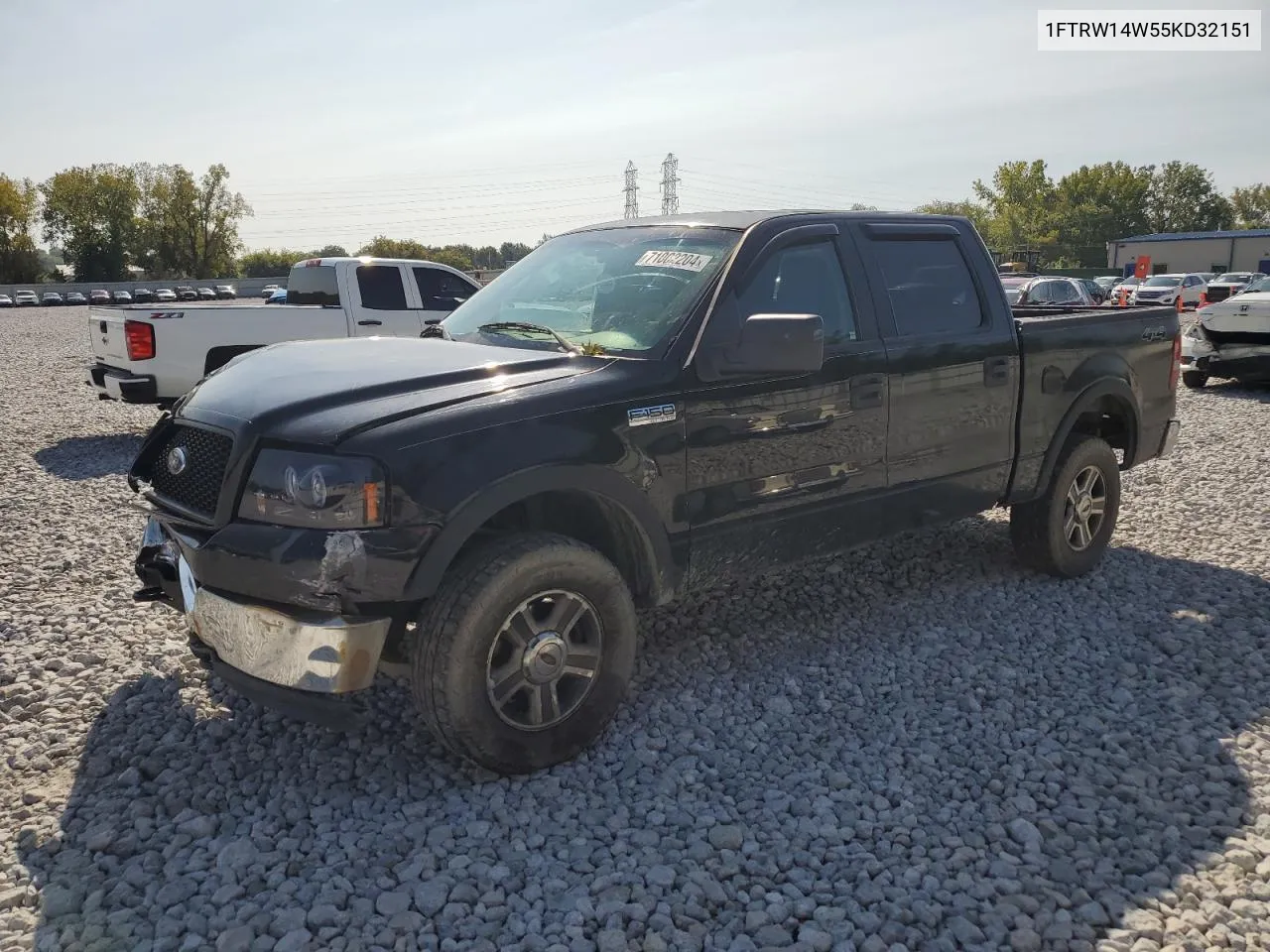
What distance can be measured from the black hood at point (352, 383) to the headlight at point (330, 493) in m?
0.09

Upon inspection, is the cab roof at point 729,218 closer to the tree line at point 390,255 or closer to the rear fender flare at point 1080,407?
the rear fender flare at point 1080,407

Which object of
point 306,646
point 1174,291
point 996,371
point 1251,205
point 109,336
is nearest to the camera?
point 306,646

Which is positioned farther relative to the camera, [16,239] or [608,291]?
[16,239]

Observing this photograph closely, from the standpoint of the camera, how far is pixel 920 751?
144 inches

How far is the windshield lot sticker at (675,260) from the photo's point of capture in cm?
406

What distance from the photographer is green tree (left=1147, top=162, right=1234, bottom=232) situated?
361ft

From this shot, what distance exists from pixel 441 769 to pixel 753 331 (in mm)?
1934

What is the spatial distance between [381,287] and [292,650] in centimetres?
835

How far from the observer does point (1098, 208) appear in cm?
10225

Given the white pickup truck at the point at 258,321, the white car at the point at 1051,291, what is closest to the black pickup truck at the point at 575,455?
the white pickup truck at the point at 258,321

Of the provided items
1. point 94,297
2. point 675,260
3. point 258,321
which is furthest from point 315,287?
point 94,297

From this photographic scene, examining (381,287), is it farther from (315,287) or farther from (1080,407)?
(1080,407)

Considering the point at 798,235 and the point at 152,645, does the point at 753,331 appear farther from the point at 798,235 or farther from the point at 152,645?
the point at 152,645

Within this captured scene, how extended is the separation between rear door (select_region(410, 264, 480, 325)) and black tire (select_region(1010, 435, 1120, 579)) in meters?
7.22
